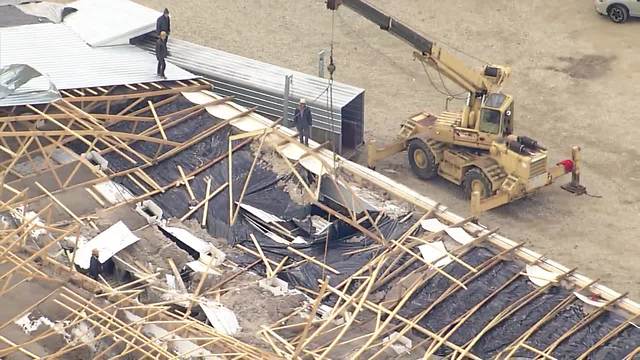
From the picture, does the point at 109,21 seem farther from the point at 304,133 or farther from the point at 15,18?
the point at 304,133

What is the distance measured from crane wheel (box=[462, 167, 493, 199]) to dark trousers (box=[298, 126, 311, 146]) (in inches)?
158

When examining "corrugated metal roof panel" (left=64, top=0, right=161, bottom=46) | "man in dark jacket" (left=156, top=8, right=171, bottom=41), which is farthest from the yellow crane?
"corrugated metal roof panel" (left=64, top=0, right=161, bottom=46)

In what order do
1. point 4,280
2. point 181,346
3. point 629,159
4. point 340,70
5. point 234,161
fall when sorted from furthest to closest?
point 340,70 → point 629,159 → point 234,161 → point 4,280 → point 181,346

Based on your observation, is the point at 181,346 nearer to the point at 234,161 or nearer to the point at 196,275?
the point at 196,275

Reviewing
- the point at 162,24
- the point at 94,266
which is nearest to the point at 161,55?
the point at 162,24

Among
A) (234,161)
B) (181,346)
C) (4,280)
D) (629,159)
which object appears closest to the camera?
(181,346)

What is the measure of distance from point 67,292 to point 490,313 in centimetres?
744

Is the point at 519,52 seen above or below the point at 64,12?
below

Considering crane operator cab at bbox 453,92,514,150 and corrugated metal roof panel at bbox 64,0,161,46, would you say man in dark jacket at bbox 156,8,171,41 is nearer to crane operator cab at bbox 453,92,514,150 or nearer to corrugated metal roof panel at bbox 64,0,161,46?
corrugated metal roof panel at bbox 64,0,161,46

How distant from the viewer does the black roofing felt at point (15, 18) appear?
28672 mm

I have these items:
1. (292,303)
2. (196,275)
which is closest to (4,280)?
(196,275)

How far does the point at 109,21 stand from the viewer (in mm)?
29078

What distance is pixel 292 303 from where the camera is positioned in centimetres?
1942

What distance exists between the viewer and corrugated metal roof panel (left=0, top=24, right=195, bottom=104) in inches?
1019
